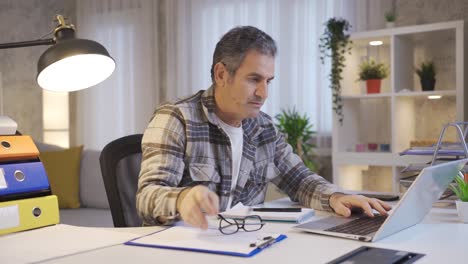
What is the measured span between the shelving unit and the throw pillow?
6.27 feet

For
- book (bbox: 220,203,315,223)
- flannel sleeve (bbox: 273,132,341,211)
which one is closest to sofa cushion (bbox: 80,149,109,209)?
flannel sleeve (bbox: 273,132,341,211)

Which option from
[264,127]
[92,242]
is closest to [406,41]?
[264,127]

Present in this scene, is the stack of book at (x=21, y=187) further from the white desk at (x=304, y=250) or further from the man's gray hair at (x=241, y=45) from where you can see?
the man's gray hair at (x=241, y=45)

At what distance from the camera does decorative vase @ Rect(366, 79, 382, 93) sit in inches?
143

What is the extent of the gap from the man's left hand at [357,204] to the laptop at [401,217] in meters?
0.02

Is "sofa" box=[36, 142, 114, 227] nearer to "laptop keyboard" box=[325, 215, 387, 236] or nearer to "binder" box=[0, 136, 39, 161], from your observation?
"binder" box=[0, 136, 39, 161]

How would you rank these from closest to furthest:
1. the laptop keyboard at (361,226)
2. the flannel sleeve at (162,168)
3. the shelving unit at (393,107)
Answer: the laptop keyboard at (361,226)
the flannel sleeve at (162,168)
the shelving unit at (393,107)

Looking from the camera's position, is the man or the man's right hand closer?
the man's right hand

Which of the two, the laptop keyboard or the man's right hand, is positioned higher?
the man's right hand

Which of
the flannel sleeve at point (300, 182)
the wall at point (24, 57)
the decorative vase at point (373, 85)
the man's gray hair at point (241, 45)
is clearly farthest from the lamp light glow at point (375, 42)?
the wall at point (24, 57)

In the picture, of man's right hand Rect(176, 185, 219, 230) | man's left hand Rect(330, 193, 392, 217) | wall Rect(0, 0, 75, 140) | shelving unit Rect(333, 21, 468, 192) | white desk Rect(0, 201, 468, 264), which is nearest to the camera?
white desk Rect(0, 201, 468, 264)

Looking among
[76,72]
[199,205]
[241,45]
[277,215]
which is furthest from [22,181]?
[241,45]

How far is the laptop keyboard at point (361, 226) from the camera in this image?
50.2 inches

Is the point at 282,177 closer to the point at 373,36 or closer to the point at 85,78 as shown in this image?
the point at 85,78
